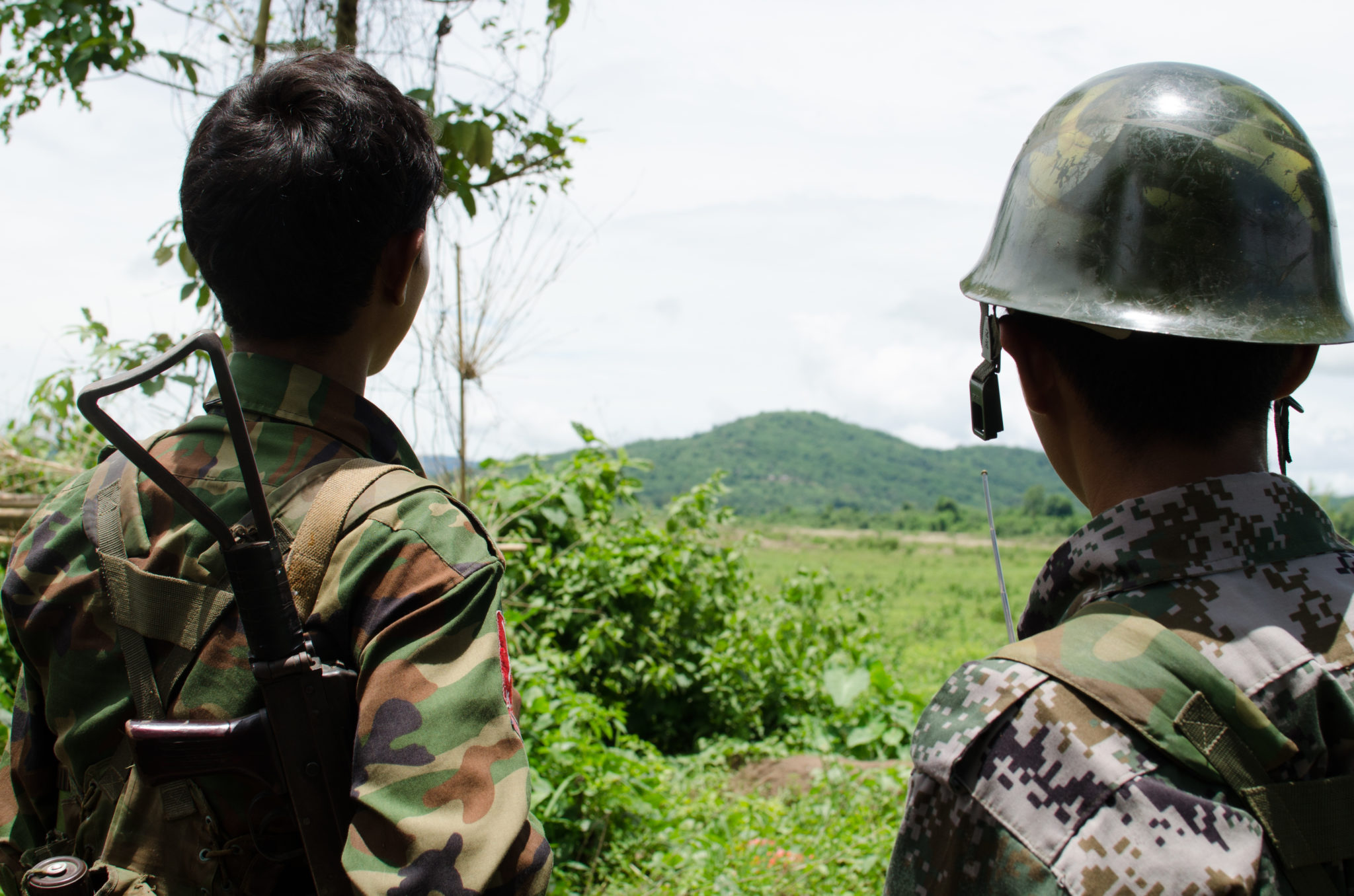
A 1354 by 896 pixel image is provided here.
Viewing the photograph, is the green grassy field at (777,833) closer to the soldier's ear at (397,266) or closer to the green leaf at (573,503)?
the green leaf at (573,503)

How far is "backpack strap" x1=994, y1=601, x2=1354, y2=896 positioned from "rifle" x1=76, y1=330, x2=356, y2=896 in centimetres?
84

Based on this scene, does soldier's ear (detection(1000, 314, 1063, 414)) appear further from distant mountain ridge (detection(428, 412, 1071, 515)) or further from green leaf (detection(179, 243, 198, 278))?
distant mountain ridge (detection(428, 412, 1071, 515))

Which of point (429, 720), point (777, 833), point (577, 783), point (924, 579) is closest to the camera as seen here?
point (429, 720)

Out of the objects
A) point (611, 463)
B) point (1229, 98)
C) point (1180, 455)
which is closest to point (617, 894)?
point (611, 463)

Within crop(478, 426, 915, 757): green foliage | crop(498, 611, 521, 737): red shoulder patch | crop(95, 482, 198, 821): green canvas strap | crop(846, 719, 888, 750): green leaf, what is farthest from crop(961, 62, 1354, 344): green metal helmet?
crop(846, 719, 888, 750): green leaf

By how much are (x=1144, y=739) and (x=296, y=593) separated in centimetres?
96

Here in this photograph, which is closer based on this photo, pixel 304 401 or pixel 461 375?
pixel 304 401

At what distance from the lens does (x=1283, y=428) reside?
4.66 ft

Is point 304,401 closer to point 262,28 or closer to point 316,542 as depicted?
point 316,542

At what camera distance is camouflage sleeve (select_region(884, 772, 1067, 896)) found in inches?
38.1

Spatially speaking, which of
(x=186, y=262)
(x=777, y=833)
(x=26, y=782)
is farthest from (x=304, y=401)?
(x=777, y=833)

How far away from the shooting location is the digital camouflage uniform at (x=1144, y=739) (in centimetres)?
92

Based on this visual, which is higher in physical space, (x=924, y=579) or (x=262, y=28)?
(x=262, y=28)

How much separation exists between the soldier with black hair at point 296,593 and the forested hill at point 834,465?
231 feet
